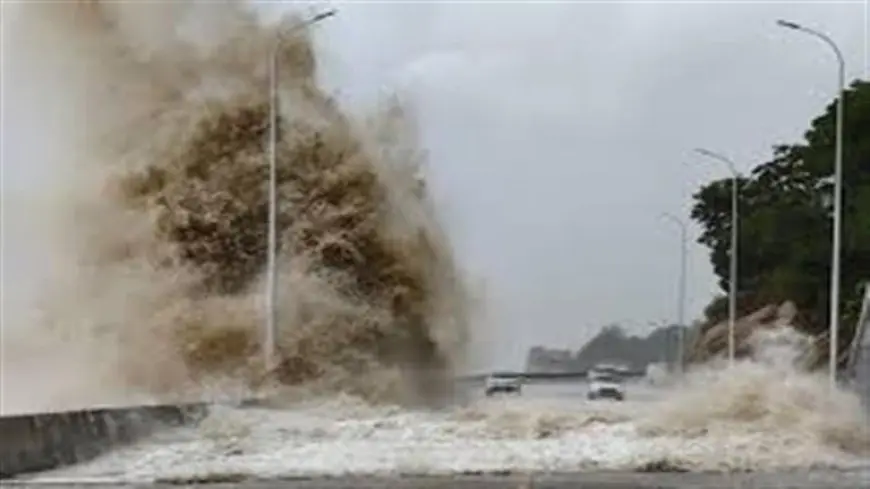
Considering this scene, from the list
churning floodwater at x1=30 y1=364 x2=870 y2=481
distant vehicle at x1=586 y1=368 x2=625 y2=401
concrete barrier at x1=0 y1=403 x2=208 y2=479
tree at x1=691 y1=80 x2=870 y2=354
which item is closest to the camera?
concrete barrier at x1=0 y1=403 x2=208 y2=479

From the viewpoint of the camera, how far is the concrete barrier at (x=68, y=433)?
23094mm

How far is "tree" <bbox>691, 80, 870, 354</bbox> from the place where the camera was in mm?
62875

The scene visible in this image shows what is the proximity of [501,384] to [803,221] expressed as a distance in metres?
14.5

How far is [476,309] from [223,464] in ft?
96.8

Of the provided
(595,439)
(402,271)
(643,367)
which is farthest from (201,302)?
(643,367)

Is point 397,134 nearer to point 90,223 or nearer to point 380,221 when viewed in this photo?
point 380,221

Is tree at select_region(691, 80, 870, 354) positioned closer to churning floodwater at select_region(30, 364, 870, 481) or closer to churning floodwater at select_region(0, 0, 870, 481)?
churning floodwater at select_region(0, 0, 870, 481)

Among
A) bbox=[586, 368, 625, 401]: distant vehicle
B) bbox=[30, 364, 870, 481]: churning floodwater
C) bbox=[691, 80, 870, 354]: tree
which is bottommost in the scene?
bbox=[586, 368, 625, 401]: distant vehicle

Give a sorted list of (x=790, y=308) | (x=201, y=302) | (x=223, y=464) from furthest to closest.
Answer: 1. (x=790, y=308)
2. (x=201, y=302)
3. (x=223, y=464)

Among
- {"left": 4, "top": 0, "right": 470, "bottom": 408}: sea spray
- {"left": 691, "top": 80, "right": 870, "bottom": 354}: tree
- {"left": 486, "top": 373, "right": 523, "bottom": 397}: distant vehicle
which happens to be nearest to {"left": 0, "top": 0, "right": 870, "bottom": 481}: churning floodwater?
{"left": 4, "top": 0, "right": 470, "bottom": 408}: sea spray

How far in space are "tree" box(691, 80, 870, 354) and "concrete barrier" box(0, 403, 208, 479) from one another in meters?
32.7

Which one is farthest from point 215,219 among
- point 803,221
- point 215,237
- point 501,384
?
point 803,221

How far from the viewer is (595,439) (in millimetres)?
29375

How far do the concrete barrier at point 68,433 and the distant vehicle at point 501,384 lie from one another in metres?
28.6
